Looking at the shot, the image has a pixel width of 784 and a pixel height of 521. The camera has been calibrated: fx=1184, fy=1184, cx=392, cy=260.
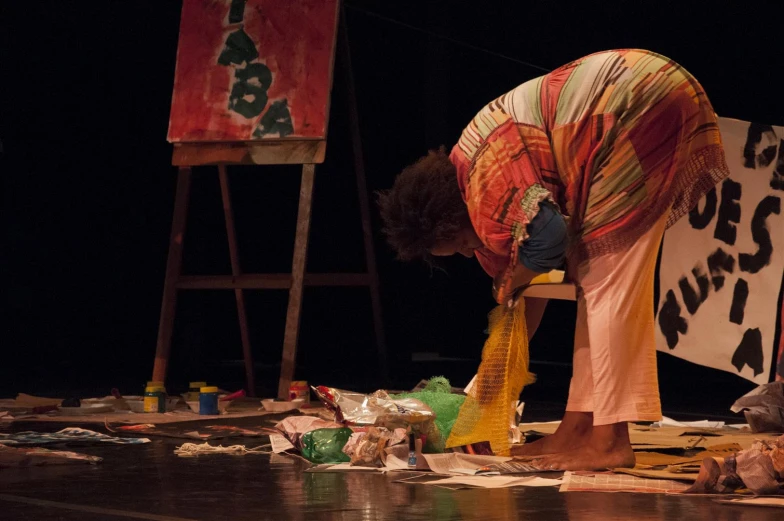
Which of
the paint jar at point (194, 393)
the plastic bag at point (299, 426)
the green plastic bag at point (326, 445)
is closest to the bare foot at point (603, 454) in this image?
the green plastic bag at point (326, 445)

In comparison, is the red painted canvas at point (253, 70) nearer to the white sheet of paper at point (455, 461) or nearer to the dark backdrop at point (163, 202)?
the dark backdrop at point (163, 202)

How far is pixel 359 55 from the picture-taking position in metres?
7.00

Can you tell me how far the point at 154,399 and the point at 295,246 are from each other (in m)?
0.86

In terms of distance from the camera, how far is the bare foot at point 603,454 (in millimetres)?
2824

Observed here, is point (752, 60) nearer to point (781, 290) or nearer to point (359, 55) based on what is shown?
point (781, 290)

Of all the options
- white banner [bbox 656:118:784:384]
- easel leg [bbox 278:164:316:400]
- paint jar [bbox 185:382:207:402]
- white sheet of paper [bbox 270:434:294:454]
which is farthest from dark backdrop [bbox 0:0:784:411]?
white sheet of paper [bbox 270:434:294:454]

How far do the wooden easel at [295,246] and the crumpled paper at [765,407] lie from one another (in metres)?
1.81

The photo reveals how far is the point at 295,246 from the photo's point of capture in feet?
16.2

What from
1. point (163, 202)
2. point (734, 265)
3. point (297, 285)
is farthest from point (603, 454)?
point (163, 202)

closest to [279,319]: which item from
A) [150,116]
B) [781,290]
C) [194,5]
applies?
[150,116]

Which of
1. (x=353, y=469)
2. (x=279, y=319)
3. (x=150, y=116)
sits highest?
(x=150, y=116)

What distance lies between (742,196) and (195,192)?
3590 mm

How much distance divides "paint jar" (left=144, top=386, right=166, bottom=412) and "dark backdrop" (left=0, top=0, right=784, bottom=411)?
1486 mm

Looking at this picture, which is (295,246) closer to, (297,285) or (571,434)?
(297,285)
